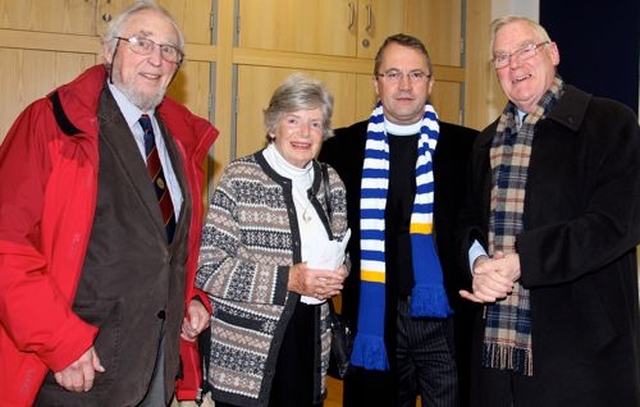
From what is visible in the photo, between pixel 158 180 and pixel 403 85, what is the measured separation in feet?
3.38

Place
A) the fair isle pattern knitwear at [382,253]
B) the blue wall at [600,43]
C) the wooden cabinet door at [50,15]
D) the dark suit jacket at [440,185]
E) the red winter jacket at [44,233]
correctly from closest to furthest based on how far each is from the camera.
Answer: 1. the red winter jacket at [44,233]
2. the fair isle pattern knitwear at [382,253]
3. the dark suit jacket at [440,185]
4. the wooden cabinet door at [50,15]
5. the blue wall at [600,43]

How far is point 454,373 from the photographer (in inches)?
102

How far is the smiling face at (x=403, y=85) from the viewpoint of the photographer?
2.69 m

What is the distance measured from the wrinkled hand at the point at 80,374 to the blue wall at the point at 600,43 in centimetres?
302

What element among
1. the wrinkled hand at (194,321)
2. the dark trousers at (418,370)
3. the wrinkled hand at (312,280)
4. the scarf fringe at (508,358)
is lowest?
the dark trousers at (418,370)

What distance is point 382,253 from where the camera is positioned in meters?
2.65

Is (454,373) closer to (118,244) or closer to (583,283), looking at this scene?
(583,283)

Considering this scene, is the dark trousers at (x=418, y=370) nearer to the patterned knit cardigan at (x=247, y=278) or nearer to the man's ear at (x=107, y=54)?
the patterned knit cardigan at (x=247, y=278)

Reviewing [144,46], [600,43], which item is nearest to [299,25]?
[600,43]

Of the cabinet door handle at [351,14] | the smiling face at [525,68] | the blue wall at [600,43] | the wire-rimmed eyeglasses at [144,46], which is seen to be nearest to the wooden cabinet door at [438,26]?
the cabinet door handle at [351,14]

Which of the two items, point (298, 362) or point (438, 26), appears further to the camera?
point (438, 26)

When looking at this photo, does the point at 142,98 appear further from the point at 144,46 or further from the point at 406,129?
the point at 406,129

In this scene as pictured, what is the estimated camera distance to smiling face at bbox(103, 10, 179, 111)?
213 centimetres

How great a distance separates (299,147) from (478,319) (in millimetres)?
807
